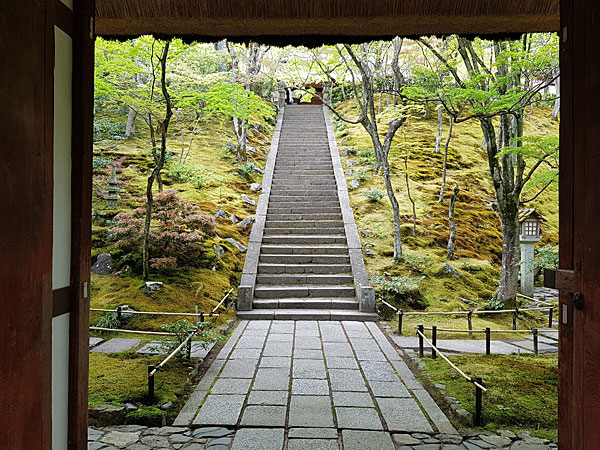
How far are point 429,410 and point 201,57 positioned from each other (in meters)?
16.6

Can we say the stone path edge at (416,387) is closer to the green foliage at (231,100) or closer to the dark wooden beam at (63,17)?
the dark wooden beam at (63,17)

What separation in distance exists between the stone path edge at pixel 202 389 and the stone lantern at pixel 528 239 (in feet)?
22.4

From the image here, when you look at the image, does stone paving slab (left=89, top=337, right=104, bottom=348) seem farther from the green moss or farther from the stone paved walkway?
Answer: the stone paved walkway

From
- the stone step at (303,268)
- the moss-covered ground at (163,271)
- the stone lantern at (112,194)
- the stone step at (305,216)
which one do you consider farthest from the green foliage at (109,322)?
the stone step at (305,216)

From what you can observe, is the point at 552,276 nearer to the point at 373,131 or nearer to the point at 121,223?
the point at 121,223

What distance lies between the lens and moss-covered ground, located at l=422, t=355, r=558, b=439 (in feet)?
12.2

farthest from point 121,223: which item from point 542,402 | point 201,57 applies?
point 201,57

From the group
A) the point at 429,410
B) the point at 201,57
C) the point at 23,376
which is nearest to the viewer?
the point at 23,376

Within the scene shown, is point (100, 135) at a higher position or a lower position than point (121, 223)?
higher

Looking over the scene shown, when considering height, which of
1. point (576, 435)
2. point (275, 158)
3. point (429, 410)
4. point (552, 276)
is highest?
point (275, 158)

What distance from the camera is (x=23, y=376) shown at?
1901 mm

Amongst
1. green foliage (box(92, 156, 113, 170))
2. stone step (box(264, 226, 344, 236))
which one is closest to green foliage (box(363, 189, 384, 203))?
stone step (box(264, 226, 344, 236))

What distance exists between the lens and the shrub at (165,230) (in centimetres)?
793

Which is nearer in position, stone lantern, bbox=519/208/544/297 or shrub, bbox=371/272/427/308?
shrub, bbox=371/272/427/308
